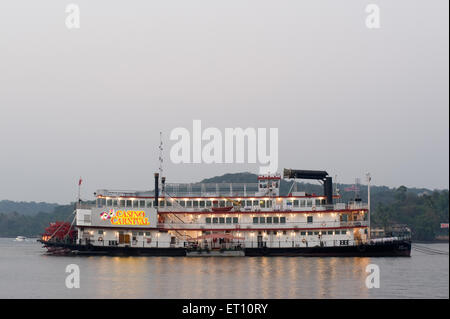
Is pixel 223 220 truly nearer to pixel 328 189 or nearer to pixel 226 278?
pixel 328 189

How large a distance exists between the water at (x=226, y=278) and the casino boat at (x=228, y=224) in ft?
5.52

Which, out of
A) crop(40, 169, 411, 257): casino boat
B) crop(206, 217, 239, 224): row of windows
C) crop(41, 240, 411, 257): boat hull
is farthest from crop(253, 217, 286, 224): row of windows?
crop(41, 240, 411, 257): boat hull

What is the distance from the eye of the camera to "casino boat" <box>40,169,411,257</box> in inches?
2527

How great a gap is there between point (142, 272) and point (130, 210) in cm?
1438

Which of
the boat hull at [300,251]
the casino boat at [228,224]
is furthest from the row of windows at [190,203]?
the boat hull at [300,251]

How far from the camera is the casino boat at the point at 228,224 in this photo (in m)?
64.2

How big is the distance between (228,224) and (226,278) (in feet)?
59.2

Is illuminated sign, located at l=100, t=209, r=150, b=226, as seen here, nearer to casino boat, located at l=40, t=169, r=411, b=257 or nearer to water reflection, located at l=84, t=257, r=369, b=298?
casino boat, located at l=40, t=169, r=411, b=257

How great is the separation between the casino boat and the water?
5.52 feet

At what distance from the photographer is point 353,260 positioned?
200 ft

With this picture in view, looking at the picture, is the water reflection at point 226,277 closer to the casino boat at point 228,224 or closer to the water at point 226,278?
the water at point 226,278
